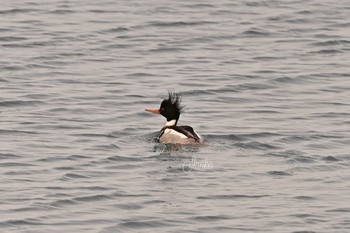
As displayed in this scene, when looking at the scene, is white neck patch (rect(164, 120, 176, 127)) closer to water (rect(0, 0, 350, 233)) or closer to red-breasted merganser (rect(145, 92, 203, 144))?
red-breasted merganser (rect(145, 92, 203, 144))

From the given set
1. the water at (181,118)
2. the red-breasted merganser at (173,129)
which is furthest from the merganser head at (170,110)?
the water at (181,118)

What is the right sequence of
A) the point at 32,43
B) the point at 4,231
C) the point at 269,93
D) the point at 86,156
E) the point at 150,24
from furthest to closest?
the point at 150,24 < the point at 32,43 < the point at 269,93 < the point at 86,156 < the point at 4,231

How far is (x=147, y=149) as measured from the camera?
70.7ft

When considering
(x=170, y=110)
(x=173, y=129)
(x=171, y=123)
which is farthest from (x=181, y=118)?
(x=173, y=129)

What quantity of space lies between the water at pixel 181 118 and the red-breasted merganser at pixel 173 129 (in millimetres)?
247

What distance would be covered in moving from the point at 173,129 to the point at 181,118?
226 cm

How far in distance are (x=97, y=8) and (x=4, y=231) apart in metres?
20.0

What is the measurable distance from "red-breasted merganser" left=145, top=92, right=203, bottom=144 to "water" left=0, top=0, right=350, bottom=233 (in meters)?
0.25

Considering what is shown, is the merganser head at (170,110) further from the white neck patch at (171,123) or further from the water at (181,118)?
the water at (181,118)

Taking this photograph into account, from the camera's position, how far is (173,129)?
2286 cm

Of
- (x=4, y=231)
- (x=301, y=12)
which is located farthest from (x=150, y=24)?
(x=4, y=231)

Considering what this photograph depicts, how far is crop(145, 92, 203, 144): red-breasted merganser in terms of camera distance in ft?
71.9

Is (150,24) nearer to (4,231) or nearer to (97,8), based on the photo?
(97,8)

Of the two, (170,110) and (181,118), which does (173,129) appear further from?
(181,118)
